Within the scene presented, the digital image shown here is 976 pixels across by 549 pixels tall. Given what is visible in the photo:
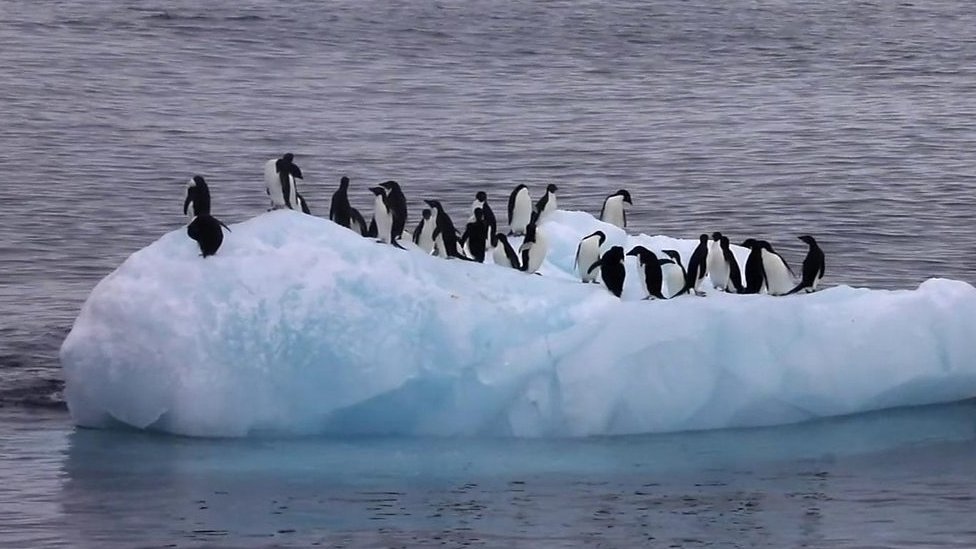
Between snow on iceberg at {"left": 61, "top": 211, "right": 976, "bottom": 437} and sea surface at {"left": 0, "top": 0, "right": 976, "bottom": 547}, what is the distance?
1.57ft

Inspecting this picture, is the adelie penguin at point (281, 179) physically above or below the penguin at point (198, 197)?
above

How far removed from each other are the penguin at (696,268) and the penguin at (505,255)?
151 cm

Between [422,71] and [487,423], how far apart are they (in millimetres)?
30066

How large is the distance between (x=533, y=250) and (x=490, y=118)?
2108 centimetres

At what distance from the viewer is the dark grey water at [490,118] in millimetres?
25703

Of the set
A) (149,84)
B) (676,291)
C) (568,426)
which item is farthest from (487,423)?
(149,84)

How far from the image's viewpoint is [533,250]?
1606 cm

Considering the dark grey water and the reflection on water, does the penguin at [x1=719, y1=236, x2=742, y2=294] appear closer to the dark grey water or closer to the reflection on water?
the reflection on water

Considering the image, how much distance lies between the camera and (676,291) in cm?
1552

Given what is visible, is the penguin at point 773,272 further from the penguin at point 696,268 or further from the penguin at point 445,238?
the penguin at point 445,238

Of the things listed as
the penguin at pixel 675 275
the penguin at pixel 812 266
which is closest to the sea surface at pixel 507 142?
the penguin at pixel 675 275

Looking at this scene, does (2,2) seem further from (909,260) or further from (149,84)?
(909,260)

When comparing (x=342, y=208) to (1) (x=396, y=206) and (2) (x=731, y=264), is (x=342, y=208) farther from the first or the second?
(2) (x=731, y=264)

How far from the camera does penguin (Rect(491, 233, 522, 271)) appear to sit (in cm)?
1585
